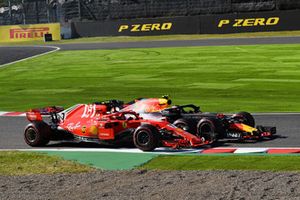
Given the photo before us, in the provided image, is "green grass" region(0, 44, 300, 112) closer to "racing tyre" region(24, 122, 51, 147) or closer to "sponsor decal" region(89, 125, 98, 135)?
"sponsor decal" region(89, 125, 98, 135)

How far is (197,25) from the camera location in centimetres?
4703

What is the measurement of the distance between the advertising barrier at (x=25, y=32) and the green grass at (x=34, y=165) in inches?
1791

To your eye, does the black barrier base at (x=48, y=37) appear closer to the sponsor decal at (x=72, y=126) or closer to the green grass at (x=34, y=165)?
the sponsor decal at (x=72, y=126)

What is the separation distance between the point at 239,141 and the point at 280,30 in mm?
31975

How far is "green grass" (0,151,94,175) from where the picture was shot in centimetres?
1085

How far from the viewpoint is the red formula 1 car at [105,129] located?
12.3 metres

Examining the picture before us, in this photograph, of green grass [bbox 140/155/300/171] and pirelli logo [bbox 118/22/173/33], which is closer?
green grass [bbox 140/155/300/171]

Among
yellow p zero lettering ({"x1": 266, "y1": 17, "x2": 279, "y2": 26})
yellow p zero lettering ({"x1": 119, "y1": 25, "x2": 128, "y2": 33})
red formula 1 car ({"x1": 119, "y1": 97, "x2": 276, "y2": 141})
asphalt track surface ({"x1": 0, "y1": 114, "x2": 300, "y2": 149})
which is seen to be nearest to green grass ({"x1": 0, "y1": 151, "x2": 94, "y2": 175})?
asphalt track surface ({"x1": 0, "y1": 114, "x2": 300, "y2": 149})

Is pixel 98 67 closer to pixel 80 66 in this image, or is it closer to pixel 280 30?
pixel 80 66

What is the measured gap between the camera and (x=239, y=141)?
1287 cm

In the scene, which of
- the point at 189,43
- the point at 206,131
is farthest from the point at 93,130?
the point at 189,43

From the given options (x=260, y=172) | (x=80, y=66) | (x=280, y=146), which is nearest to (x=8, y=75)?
(x=80, y=66)

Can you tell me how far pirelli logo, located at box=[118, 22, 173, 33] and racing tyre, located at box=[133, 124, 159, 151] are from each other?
121 ft

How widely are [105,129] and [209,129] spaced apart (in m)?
1.99
